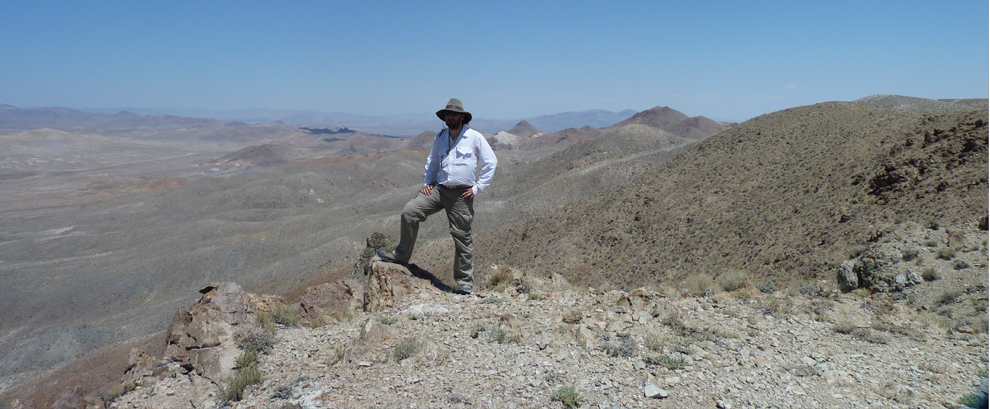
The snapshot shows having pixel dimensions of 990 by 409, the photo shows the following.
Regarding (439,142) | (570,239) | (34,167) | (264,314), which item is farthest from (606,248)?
(34,167)

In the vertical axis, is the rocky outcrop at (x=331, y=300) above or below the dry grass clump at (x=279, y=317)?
below

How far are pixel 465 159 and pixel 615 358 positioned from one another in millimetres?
2722

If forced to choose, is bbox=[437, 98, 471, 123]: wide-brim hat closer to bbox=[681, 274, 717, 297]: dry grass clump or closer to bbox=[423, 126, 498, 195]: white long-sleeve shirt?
bbox=[423, 126, 498, 195]: white long-sleeve shirt

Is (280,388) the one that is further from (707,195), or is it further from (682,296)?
(707,195)

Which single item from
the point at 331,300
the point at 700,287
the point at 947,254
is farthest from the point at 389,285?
the point at 947,254

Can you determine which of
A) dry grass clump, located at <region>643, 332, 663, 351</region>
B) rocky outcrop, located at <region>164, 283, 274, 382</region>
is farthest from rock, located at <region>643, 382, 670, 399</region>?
rocky outcrop, located at <region>164, 283, 274, 382</region>

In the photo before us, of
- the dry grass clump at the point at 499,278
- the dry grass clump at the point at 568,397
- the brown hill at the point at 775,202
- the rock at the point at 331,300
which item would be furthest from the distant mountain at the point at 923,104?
the dry grass clump at the point at 568,397

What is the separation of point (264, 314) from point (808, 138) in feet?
58.9

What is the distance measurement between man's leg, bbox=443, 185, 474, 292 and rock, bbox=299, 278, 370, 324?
1469 mm

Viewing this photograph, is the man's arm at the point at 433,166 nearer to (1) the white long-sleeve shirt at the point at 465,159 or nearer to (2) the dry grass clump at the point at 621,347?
(1) the white long-sleeve shirt at the point at 465,159

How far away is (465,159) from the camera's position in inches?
233

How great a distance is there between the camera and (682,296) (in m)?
7.07

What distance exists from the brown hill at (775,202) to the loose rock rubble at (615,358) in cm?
383

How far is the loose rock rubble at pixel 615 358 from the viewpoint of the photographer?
4000 millimetres
